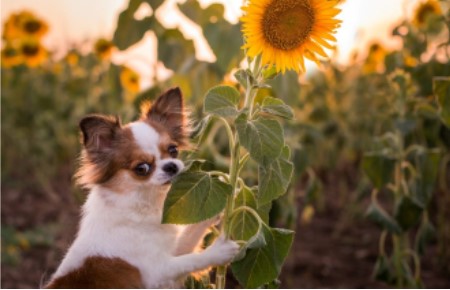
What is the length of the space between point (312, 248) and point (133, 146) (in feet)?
9.17

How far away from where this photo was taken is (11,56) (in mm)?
6812

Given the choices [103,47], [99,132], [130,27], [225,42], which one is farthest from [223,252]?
[103,47]

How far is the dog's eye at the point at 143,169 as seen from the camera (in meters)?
2.35

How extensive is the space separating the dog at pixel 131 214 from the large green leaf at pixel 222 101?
271 millimetres

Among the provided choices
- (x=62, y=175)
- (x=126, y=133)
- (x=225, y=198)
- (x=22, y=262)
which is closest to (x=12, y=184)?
(x=62, y=175)

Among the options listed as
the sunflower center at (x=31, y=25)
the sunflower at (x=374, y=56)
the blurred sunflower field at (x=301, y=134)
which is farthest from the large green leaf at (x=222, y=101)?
the sunflower center at (x=31, y=25)

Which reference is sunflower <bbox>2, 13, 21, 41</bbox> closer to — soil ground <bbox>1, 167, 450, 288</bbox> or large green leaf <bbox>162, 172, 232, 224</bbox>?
soil ground <bbox>1, 167, 450, 288</bbox>

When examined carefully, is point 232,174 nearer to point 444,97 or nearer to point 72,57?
point 444,97

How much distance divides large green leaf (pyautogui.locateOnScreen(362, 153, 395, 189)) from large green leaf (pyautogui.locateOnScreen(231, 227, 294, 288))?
137 cm

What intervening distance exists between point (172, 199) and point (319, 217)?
12.2 feet

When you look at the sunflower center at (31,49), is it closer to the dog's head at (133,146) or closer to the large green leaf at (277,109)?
the dog's head at (133,146)

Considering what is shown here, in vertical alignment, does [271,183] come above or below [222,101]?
below

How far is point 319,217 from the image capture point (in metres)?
5.70

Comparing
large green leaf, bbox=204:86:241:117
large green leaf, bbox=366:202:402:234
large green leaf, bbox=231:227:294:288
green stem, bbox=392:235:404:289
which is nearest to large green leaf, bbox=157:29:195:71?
large green leaf, bbox=366:202:402:234
